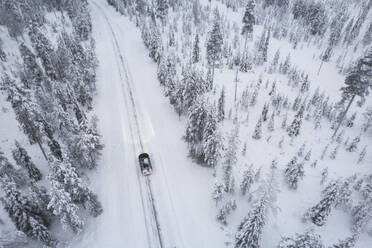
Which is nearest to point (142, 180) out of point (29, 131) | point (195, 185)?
point (195, 185)

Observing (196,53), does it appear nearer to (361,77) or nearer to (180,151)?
(180,151)

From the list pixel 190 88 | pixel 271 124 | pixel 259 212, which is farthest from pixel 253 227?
pixel 190 88

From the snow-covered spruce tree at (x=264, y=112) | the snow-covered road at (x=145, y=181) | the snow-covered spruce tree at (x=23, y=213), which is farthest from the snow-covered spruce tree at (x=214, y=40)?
the snow-covered spruce tree at (x=23, y=213)

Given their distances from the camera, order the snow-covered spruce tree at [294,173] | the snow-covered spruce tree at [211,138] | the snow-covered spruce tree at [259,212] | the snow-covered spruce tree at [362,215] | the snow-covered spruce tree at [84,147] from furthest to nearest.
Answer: the snow-covered spruce tree at [84,147], the snow-covered spruce tree at [211,138], the snow-covered spruce tree at [294,173], the snow-covered spruce tree at [362,215], the snow-covered spruce tree at [259,212]

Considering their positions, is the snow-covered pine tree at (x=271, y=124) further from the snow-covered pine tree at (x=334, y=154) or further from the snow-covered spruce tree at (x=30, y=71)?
the snow-covered spruce tree at (x=30, y=71)

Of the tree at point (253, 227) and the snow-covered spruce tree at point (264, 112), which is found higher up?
the tree at point (253, 227)

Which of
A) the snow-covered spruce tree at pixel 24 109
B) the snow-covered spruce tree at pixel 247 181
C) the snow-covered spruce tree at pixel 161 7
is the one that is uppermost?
the snow-covered spruce tree at pixel 161 7
